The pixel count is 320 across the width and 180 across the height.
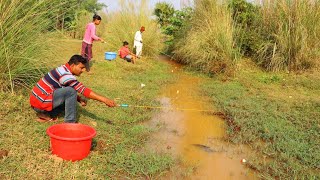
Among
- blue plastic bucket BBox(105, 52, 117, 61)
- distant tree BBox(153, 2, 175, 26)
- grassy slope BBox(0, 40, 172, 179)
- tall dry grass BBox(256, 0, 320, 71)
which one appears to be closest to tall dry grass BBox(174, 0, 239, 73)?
tall dry grass BBox(256, 0, 320, 71)

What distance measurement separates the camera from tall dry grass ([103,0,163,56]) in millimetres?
11570

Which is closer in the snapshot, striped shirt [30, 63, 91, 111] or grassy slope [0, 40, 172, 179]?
grassy slope [0, 40, 172, 179]

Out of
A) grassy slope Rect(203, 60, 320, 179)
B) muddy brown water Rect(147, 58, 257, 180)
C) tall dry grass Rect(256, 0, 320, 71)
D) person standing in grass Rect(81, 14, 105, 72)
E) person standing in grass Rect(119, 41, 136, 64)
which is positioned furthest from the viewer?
person standing in grass Rect(119, 41, 136, 64)

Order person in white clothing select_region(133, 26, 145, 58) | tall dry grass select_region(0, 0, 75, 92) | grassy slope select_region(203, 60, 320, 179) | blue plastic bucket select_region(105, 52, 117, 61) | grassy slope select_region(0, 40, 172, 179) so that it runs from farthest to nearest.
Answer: person in white clothing select_region(133, 26, 145, 58) → blue plastic bucket select_region(105, 52, 117, 61) → tall dry grass select_region(0, 0, 75, 92) → grassy slope select_region(203, 60, 320, 179) → grassy slope select_region(0, 40, 172, 179)

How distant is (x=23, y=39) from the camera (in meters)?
4.57

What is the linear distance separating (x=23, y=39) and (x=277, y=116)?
390cm

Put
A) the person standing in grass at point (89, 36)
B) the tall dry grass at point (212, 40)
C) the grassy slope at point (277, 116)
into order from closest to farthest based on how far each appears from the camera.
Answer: the grassy slope at point (277, 116) < the person standing in grass at point (89, 36) < the tall dry grass at point (212, 40)

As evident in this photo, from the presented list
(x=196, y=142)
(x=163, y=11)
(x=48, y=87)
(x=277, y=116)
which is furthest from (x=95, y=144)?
(x=163, y=11)

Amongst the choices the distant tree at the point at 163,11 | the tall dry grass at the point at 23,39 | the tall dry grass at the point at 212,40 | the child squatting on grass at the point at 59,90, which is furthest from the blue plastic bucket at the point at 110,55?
the distant tree at the point at 163,11

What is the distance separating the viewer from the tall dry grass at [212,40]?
29.0 ft

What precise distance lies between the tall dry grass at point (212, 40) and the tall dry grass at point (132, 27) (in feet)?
6.10

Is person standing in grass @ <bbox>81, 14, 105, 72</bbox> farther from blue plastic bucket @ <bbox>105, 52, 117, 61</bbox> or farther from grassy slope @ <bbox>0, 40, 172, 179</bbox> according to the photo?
grassy slope @ <bbox>0, 40, 172, 179</bbox>

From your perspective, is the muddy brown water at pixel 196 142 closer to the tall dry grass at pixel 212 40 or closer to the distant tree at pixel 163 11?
the tall dry grass at pixel 212 40

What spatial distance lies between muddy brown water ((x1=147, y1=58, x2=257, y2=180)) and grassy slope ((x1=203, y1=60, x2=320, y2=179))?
221 millimetres
